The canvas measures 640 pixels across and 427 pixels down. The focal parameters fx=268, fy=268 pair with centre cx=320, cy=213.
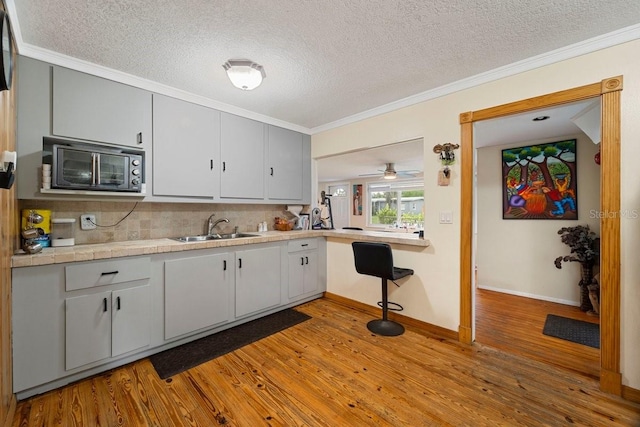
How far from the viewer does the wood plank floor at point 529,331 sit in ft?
7.14

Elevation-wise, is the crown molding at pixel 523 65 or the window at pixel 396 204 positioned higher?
the crown molding at pixel 523 65

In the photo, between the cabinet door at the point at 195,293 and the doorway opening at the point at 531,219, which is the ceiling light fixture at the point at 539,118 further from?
the cabinet door at the point at 195,293

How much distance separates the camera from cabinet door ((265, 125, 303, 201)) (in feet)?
11.1

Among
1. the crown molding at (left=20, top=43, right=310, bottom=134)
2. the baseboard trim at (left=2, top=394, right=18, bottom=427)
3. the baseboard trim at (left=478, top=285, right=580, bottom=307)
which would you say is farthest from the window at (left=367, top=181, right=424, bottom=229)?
the baseboard trim at (left=2, top=394, right=18, bottom=427)

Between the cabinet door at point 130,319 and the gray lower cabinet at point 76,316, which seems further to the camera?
the cabinet door at point 130,319

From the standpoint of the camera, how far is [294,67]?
2.17 meters

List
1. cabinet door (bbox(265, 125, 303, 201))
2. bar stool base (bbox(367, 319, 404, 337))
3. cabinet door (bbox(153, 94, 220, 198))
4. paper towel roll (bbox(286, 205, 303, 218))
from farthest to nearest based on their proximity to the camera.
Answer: paper towel roll (bbox(286, 205, 303, 218))
cabinet door (bbox(265, 125, 303, 201))
bar stool base (bbox(367, 319, 404, 337))
cabinet door (bbox(153, 94, 220, 198))

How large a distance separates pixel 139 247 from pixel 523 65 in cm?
332

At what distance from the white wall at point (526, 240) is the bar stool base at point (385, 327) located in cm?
239

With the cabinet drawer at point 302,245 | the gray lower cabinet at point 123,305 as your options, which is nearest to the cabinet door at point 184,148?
the gray lower cabinet at point 123,305

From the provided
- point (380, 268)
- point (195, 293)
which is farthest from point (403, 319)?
point (195, 293)

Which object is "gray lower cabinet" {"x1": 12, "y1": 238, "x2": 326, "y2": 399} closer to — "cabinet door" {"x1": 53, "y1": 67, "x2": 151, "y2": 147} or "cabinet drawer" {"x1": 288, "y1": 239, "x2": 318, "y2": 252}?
"cabinet drawer" {"x1": 288, "y1": 239, "x2": 318, "y2": 252}

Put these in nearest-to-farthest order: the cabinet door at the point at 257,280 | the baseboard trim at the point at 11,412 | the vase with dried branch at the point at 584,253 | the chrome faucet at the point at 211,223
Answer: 1. the baseboard trim at the point at 11,412
2. the cabinet door at the point at 257,280
3. the chrome faucet at the point at 211,223
4. the vase with dried branch at the point at 584,253

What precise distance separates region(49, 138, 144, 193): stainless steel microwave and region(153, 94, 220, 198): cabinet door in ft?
0.64
